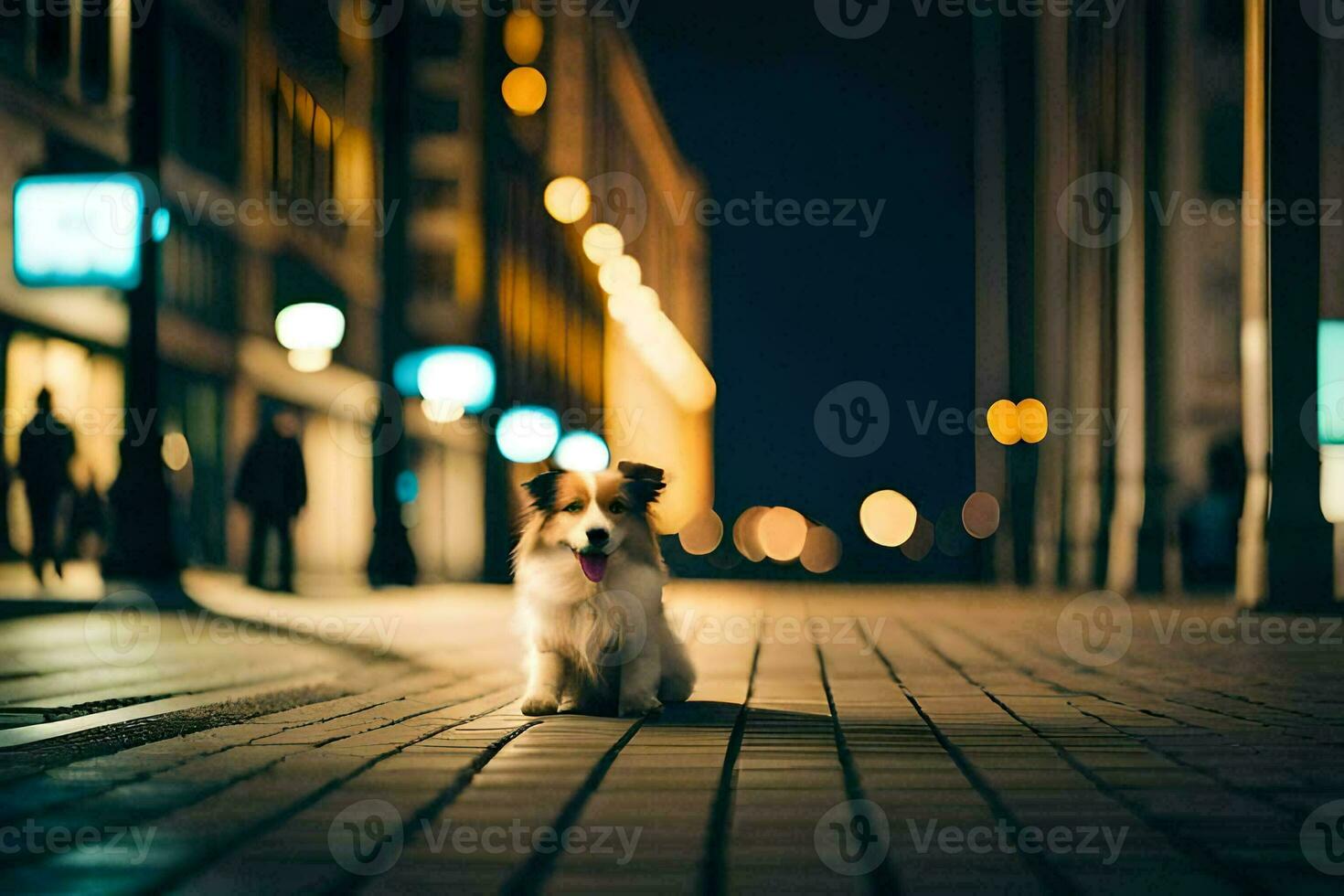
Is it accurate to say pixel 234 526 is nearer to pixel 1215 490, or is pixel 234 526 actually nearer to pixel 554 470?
pixel 1215 490

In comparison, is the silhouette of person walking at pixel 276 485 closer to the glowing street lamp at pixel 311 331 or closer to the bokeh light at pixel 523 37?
the glowing street lamp at pixel 311 331

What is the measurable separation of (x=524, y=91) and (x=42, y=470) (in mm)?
30151

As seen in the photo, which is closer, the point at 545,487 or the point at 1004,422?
the point at 545,487

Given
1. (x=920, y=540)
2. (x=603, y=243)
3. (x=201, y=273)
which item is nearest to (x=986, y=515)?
(x=201, y=273)

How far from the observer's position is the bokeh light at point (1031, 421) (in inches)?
1069

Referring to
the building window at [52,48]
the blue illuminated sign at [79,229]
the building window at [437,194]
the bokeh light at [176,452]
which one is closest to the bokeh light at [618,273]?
the building window at [437,194]

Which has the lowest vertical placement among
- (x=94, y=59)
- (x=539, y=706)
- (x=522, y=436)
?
(x=539, y=706)

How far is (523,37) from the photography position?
45094mm

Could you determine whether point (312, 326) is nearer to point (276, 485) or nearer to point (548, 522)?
point (276, 485)

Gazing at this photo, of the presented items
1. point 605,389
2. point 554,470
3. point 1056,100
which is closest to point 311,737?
point 554,470

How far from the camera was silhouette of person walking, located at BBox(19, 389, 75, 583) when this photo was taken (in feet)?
50.1

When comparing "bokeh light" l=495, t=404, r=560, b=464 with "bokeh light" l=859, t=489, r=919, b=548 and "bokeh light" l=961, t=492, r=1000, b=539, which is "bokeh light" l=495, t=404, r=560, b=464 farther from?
"bokeh light" l=859, t=489, r=919, b=548

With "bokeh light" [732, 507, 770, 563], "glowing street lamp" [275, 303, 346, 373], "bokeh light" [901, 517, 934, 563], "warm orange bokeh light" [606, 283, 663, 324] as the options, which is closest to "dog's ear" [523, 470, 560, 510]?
"glowing street lamp" [275, 303, 346, 373]

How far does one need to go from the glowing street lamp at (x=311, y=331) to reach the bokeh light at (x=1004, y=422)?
1403 centimetres
